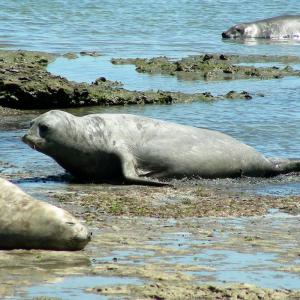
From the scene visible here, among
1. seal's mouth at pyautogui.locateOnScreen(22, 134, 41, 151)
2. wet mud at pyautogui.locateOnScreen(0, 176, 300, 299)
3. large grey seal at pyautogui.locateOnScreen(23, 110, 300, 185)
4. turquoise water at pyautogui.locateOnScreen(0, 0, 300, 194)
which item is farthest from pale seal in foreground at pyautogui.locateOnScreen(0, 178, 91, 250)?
turquoise water at pyautogui.locateOnScreen(0, 0, 300, 194)

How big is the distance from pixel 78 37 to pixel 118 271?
19223 millimetres

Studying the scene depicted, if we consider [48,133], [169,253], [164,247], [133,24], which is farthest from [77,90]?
[133,24]

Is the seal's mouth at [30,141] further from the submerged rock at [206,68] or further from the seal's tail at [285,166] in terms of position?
the submerged rock at [206,68]

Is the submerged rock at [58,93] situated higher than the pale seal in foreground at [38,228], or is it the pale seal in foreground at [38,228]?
the pale seal in foreground at [38,228]

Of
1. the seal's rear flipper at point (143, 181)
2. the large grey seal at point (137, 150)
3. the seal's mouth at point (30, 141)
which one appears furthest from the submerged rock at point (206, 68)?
the seal's mouth at point (30, 141)

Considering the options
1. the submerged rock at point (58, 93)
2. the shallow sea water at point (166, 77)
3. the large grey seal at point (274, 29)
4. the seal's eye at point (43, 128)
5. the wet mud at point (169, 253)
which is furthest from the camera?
the large grey seal at point (274, 29)

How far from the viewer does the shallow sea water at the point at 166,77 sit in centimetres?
980

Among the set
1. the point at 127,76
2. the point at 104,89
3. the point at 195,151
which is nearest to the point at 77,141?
the point at 195,151

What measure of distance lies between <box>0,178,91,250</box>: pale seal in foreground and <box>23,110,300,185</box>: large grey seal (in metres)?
2.70

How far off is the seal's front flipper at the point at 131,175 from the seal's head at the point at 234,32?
51.9ft

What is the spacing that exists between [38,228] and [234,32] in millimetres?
19595

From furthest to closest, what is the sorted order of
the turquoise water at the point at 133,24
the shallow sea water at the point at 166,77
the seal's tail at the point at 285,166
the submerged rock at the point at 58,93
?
the turquoise water at the point at 133,24 < the submerged rock at the point at 58,93 < the seal's tail at the point at 285,166 < the shallow sea water at the point at 166,77

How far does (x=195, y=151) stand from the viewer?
1030 centimetres

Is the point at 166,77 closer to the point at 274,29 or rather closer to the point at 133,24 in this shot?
the point at 274,29
